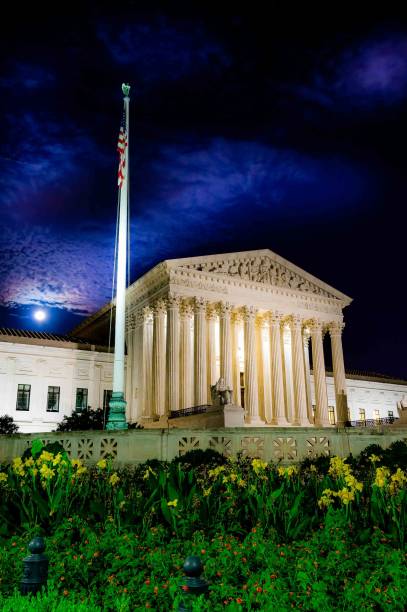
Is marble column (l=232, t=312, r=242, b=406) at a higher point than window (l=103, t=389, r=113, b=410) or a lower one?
higher

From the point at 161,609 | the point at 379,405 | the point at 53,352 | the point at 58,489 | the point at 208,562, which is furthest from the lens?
the point at 379,405

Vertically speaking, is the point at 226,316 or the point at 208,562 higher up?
the point at 226,316

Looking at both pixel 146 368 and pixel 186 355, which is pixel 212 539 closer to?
pixel 186 355

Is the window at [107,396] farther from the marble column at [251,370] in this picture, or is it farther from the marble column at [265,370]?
the marble column at [265,370]

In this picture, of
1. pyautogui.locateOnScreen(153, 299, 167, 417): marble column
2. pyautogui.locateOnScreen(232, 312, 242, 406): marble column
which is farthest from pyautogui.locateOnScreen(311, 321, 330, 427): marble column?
pyautogui.locateOnScreen(153, 299, 167, 417): marble column

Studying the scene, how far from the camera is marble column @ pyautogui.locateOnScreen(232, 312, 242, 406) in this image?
49594 mm

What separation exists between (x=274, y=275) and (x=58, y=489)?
146 feet

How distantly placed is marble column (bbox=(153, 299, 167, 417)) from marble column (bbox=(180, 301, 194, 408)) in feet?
6.14

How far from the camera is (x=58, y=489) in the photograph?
9773 mm

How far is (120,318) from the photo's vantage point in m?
23.9

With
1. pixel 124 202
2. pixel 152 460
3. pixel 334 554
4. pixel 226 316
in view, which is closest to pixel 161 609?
pixel 334 554

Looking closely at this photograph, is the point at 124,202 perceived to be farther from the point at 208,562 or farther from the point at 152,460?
the point at 208,562

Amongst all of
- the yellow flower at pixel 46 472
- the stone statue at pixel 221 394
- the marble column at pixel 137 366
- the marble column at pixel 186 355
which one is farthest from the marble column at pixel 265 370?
the yellow flower at pixel 46 472

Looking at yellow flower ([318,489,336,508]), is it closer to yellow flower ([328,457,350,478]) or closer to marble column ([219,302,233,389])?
yellow flower ([328,457,350,478])
